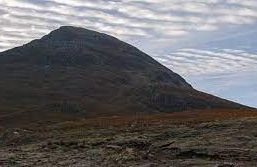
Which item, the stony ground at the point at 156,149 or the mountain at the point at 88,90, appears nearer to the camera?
the stony ground at the point at 156,149

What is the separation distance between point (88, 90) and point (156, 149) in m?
128

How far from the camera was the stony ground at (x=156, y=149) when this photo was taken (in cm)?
2762

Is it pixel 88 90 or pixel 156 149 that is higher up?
pixel 88 90

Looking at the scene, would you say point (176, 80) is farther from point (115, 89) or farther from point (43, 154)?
point (43, 154)

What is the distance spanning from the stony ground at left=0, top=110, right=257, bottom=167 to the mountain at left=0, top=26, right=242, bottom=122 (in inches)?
2435

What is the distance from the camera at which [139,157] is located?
2959 cm

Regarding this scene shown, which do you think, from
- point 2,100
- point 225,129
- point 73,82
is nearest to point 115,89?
point 73,82

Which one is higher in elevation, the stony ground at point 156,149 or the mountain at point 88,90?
the mountain at point 88,90

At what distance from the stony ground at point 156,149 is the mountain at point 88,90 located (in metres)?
61.9

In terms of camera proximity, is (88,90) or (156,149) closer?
(156,149)

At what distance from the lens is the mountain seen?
12340cm

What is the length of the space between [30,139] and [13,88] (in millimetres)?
112818

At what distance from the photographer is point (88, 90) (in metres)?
159

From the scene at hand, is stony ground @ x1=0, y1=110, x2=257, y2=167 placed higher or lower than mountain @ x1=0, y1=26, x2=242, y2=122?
lower
